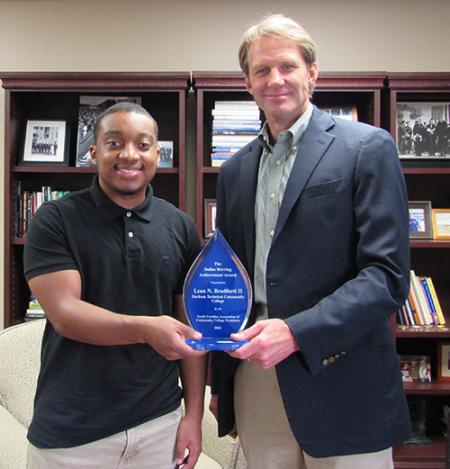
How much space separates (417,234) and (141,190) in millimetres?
1940

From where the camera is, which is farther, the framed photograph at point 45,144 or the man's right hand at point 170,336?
the framed photograph at point 45,144

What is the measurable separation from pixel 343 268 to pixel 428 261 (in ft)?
6.79

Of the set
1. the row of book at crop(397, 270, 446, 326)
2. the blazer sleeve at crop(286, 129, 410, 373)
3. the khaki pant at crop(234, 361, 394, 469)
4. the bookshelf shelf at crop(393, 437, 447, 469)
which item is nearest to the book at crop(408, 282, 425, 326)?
the row of book at crop(397, 270, 446, 326)

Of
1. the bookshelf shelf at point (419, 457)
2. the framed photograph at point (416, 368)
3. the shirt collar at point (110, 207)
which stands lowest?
the bookshelf shelf at point (419, 457)

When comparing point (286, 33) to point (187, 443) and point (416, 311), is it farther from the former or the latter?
point (416, 311)

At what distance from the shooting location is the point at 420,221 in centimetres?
278

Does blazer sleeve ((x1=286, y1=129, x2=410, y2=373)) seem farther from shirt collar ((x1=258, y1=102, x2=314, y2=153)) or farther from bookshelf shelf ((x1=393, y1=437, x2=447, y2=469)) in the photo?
bookshelf shelf ((x1=393, y1=437, x2=447, y2=469))

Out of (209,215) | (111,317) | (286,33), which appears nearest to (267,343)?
(111,317)

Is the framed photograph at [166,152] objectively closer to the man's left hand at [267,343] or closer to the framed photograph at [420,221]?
the framed photograph at [420,221]

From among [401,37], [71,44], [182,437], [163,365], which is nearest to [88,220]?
[163,365]

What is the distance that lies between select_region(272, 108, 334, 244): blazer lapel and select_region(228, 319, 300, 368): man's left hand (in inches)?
8.3

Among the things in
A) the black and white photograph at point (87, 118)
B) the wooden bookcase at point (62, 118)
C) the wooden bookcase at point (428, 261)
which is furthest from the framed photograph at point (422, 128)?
the black and white photograph at point (87, 118)

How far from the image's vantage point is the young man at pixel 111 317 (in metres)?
1.12

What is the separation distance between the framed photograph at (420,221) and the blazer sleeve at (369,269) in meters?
1.77
